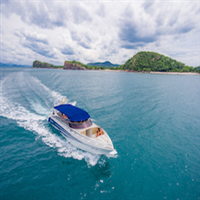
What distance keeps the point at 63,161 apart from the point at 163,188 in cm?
1191

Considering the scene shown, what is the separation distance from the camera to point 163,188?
1154cm

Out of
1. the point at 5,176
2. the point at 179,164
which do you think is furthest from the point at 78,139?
the point at 179,164

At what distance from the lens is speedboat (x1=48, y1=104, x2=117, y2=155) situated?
14295mm

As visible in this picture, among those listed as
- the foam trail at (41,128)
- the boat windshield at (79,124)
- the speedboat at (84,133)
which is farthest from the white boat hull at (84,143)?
the foam trail at (41,128)

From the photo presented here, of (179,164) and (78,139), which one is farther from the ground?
(78,139)

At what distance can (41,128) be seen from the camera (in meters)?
20.9

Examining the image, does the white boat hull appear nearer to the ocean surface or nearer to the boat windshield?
the boat windshield

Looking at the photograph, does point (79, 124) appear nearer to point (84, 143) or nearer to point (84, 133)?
point (84, 133)

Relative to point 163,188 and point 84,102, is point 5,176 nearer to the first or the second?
point 163,188

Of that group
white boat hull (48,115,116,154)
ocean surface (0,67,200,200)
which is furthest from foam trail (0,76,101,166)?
white boat hull (48,115,116,154)

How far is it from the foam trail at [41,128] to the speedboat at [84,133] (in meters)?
0.86

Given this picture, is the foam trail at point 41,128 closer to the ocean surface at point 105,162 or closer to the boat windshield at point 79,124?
the ocean surface at point 105,162

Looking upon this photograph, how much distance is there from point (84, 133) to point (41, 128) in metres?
10.0

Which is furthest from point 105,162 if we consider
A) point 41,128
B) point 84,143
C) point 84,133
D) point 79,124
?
point 41,128
